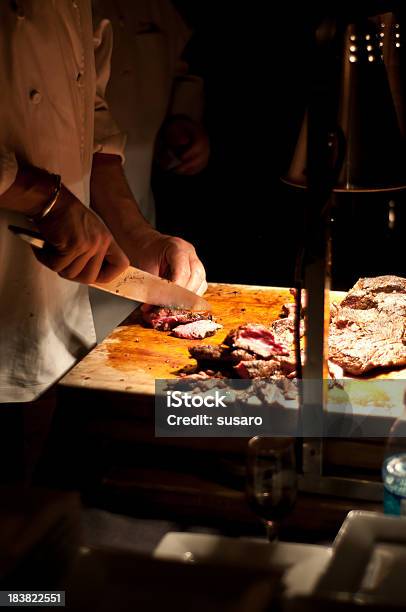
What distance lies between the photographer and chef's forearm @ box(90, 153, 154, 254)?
281cm

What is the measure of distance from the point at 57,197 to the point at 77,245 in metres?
0.14

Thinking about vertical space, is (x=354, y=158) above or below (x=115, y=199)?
above

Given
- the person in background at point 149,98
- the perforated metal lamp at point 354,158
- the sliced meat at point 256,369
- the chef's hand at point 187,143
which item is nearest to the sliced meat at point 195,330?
the sliced meat at point 256,369

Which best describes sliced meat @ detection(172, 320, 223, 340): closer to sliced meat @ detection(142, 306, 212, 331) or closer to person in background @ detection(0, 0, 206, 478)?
sliced meat @ detection(142, 306, 212, 331)

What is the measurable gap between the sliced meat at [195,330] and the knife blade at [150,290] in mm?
89

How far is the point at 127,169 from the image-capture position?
3518 mm

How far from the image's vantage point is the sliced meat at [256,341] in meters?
2.14

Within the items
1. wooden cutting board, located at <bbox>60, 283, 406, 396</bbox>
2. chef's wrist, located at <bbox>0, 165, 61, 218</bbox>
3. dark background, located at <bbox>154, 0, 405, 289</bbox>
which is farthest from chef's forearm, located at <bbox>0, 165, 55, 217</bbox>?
dark background, located at <bbox>154, 0, 405, 289</bbox>

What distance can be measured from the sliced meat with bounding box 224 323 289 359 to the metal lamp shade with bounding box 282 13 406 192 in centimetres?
59

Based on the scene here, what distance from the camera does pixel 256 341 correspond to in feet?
7.20

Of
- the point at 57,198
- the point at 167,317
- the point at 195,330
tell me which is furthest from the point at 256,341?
the point at 57,198

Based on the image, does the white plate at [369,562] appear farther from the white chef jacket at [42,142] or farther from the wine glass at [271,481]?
the white chef jacket at [42,142]

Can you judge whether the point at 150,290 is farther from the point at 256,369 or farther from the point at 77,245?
the point at 256,369

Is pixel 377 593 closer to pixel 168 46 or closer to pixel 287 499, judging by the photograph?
pixel 287 499
